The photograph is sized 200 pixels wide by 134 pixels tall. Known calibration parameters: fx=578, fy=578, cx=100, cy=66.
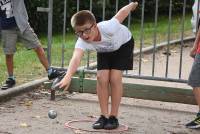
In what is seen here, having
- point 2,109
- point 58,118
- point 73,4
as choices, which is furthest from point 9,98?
point 73,4

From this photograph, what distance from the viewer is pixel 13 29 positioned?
290 inches

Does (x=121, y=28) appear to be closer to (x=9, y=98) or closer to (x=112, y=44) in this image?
(x=112, y=44)

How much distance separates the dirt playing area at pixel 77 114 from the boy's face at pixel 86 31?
3.28ft

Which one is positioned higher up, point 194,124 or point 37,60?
point 37,60

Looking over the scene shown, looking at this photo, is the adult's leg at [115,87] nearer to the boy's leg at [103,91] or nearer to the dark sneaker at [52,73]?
the boy's leg at [103,91]

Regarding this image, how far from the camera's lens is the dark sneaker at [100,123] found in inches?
235

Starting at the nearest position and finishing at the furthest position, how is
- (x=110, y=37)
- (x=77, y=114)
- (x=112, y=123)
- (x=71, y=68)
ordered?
(x=71, y=68), (x=110, y=37), (x=112, y=123), (x=77, y=114)

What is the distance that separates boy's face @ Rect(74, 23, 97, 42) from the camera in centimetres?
537

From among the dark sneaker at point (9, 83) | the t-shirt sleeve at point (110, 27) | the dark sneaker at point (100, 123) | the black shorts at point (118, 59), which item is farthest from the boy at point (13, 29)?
the t-shirt sleeve at point (110, 27)

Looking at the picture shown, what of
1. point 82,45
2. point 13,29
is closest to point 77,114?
point 82,45

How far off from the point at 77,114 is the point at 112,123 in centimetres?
78

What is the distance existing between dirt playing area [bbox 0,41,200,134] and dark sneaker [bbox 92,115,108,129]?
0.08 m

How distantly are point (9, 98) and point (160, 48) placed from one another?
18.8ft

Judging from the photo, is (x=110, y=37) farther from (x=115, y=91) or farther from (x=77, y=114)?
(x=77, y=114)
